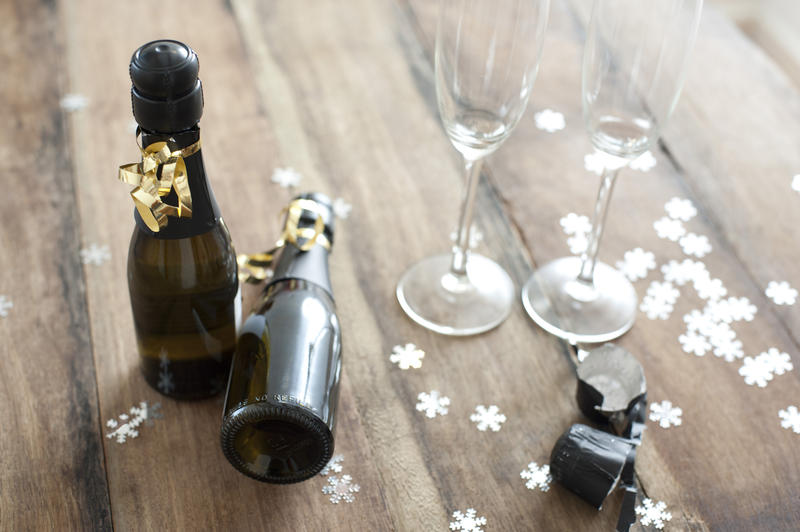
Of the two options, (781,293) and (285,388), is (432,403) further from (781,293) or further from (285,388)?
(781,293)

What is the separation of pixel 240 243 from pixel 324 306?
0.74 feet

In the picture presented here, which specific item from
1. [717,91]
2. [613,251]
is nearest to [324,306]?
[613,251]

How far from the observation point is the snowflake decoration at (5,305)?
39.1 inches

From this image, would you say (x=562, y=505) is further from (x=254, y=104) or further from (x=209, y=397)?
(x=254, y=104)

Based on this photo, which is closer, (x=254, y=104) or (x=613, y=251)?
(x=613, y=251)

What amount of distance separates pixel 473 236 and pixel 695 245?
0.28 m

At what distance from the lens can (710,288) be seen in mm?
1061

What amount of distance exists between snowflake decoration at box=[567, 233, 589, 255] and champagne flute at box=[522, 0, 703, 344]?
35mm

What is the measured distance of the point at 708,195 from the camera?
3.84ft

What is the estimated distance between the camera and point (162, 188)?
29.4 inches

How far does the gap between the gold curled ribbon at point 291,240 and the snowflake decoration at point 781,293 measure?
21.0 inches

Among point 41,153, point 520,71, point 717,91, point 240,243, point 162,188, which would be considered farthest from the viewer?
point 717,91

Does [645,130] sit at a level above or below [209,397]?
above

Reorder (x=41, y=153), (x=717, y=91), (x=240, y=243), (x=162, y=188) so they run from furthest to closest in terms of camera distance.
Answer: (x=717, y=91) → (x=41, y=153) → (x=240, y=243) → (x=162, y=188)
